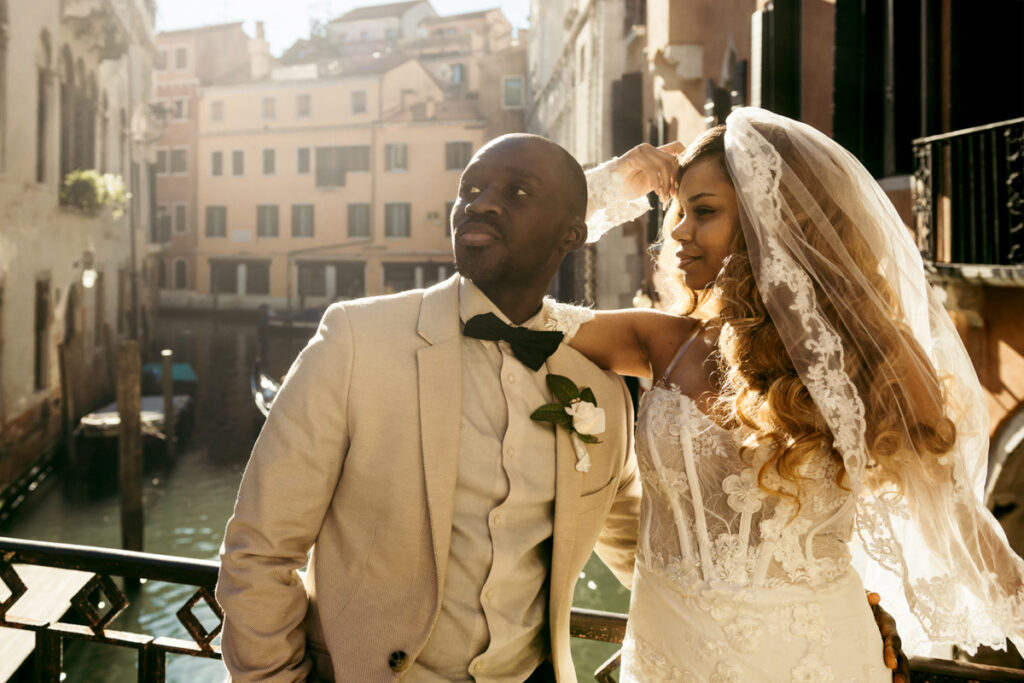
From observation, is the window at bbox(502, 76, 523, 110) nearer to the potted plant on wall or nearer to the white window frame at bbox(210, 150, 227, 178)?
the white window frame at bbox(210, 150, 227, 178)

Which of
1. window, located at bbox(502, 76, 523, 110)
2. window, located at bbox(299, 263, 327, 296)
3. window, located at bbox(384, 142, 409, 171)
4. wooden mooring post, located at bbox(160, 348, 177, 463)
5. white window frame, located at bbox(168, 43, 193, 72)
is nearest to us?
wooden mooring post, located at bbox(160, 348, 177, 463)

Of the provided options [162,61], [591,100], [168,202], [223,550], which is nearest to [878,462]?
[223,550]

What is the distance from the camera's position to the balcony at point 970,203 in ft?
13.1

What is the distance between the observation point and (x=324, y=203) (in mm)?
30875

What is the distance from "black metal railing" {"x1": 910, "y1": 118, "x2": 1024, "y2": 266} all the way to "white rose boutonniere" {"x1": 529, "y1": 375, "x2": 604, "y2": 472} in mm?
3006

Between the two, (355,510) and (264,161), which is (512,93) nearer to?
(264,161)

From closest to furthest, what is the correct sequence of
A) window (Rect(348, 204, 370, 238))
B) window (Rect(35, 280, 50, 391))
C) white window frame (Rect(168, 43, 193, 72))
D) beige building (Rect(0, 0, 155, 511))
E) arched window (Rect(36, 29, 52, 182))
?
1. beige building (Rect(0, 0, 155, 511))
2. arched window (Rect(36, 29, 52, 182))
3. window (Rect(35, 280, 50, 391))
4. window (Rect(348, 204, 370, 238))
5. white window frame (Rect(168, 43, 193, 72))

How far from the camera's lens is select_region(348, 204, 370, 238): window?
100.0ft

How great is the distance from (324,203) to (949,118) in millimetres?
27949

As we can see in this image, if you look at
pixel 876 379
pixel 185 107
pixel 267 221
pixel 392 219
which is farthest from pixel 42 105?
pixel 185 107

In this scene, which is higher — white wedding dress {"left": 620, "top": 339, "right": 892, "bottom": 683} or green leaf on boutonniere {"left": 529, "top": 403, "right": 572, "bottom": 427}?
green leaf on boutonniere {"left": 529, "top": 403, "right": 572, "bottom": 427}

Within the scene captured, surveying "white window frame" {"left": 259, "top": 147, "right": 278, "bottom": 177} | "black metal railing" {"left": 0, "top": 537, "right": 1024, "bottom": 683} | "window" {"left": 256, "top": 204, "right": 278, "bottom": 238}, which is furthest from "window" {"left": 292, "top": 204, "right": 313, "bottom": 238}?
"black metal railing" {"left": 0, "top": 537, "right": 1024, "bottom": 683}

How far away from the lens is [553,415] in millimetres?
1704

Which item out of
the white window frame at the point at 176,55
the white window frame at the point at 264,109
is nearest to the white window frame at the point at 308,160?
the white window frame at the point at 264,109
